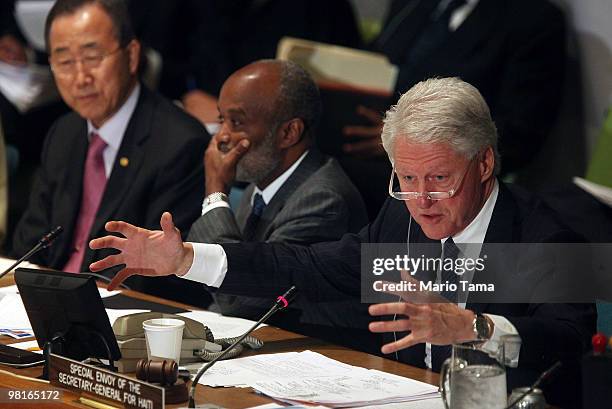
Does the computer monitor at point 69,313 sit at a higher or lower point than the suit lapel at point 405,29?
lower

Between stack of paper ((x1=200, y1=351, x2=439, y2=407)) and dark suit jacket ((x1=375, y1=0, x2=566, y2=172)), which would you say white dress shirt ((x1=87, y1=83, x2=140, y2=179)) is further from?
stack of paper ((x1=200, y1=351, x2=439, y2=407))

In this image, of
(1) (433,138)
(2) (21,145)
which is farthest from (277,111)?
(2) (21,145)

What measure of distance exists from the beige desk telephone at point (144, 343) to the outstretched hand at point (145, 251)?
0.12m

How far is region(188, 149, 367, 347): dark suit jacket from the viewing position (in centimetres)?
329

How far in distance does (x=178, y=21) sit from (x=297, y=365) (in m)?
3.73

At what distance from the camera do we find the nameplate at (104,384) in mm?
2227

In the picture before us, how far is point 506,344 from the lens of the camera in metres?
2.40

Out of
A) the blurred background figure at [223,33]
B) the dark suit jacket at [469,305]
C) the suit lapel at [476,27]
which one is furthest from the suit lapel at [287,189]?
the blurred background figure at [223,33]

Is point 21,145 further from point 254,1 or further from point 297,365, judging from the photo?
point 297,365

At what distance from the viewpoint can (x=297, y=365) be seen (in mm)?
2666

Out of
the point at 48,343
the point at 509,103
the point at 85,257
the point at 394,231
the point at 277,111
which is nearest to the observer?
the point at 48,343

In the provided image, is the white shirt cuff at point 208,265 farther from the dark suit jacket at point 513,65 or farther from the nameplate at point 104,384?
the dark suit jacket at point 513,65

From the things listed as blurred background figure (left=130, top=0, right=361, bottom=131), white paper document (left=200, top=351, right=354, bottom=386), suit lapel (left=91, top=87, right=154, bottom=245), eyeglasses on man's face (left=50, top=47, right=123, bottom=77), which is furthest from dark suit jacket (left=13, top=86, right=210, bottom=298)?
blurred background figure (left=130, top=0, right=361, bottom=131)

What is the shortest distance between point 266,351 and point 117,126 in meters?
1.59
